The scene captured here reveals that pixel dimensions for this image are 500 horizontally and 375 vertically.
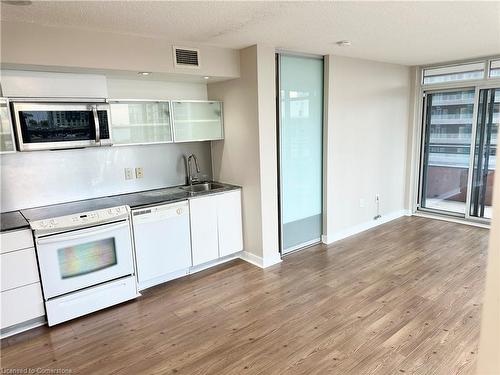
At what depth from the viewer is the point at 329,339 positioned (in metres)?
2.73

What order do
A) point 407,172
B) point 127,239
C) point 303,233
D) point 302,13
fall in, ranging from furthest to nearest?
point 407,172 < point 303,233 < point 127,239 < point 302,13

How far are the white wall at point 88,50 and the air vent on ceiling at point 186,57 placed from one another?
0.14 feet

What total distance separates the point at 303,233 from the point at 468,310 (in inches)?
82.0

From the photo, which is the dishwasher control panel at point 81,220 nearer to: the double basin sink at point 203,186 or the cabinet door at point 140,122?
the cabinet door at point 140,122

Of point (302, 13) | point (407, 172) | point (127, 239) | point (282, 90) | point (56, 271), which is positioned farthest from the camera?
point (407, 172)

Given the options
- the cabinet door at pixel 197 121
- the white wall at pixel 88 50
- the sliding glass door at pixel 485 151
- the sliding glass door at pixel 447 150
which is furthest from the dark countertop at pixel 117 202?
the sliding glass door at pixel 485 151

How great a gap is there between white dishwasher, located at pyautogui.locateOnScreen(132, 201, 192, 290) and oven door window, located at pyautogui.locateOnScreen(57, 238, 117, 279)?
0.27 meters

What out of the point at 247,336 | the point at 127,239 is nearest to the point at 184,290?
the point at 127,239

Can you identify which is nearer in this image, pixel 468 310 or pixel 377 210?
pixel 468 310

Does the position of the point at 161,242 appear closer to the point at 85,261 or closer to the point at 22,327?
the point at 85,261

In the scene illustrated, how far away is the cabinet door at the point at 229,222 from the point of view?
160 inches

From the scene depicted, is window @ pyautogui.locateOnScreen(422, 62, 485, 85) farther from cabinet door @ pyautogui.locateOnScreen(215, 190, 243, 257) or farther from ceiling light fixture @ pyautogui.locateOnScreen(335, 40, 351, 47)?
cabinet door @ pyautogui.locateOnScreen(215, 190, 243, 257)

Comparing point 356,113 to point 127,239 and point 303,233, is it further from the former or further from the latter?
point 127,239

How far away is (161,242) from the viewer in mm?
3611
